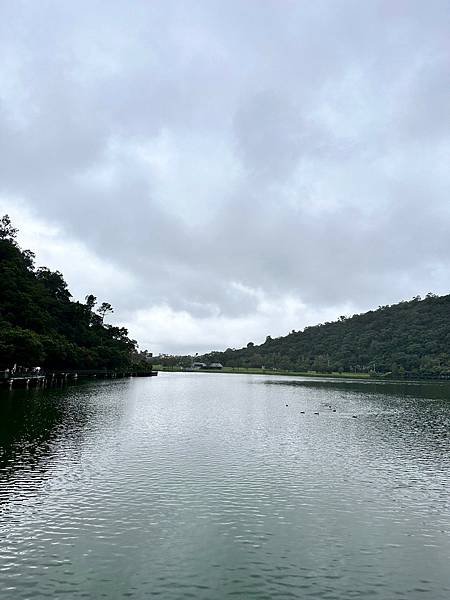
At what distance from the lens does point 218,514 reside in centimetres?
1894

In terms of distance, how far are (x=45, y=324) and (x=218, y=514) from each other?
90553 millimetres

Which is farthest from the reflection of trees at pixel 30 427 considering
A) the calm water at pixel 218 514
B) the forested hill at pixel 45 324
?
the forested hill at pixel 45 324

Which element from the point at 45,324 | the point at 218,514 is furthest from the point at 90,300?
the point at 218,514

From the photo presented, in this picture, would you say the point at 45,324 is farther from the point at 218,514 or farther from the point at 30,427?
the point at 218,514

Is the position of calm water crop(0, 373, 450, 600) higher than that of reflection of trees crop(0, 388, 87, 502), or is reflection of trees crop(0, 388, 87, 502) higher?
reflection of trees crop(0, 388, 87, 502)

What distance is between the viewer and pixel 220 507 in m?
19.8

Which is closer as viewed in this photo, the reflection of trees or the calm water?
the calm water

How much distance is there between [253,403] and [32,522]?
51328 millimetres

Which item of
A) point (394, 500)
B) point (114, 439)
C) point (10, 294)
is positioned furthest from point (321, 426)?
point (10, 294)

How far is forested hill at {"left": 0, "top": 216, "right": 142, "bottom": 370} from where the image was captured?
244 ft

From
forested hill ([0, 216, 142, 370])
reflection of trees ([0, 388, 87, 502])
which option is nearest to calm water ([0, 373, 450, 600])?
reflection of trees ([0, 388, 87, 502])

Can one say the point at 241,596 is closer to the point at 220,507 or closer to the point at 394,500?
the point at 220,507

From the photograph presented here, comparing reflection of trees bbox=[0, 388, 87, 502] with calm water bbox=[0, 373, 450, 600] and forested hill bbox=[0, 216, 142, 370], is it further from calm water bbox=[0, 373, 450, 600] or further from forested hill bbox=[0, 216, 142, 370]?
forested hill bbox=[0, 216, 142, 370]

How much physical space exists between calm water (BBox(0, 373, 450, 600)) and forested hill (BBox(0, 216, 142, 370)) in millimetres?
37741
